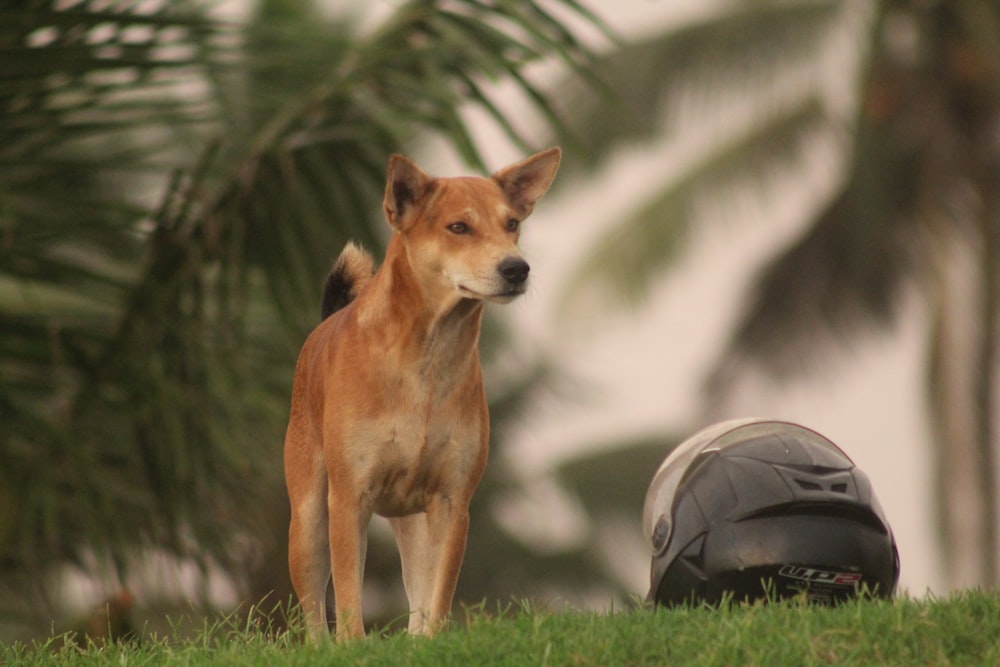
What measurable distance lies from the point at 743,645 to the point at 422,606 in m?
1.17

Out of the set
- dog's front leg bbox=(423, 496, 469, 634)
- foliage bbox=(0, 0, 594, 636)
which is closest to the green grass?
dog's front leg bbox=(423, 496, 469, 634)

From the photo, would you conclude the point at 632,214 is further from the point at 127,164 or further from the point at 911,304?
the point at 127,164

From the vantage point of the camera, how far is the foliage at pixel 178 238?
834cm

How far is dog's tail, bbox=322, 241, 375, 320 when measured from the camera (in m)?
6.52

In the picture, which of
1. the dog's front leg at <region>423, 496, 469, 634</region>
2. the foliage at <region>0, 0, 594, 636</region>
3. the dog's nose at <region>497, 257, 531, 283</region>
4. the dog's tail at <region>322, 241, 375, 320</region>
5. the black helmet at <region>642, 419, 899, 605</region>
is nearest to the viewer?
the dog's nose at <region>497, 257, 531, 283</region>

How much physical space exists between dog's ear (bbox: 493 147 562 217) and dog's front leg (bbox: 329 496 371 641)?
1185 mm

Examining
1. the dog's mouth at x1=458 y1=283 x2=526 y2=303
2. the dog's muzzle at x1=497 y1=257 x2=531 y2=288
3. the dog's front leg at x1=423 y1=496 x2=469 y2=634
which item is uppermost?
the dog's muzzle at x1=497 y1=257 x2=531 y2=288

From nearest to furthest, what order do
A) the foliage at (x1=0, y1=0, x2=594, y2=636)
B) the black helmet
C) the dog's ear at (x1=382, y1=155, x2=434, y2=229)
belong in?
the dog's ear at (x1=382, y1=155, x2=434, y2=229)
the black helmet
the foliage at (x1=0, y1=0, x2=594, y2=636)

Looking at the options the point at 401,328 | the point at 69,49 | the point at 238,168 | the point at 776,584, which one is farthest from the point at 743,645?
the point at 69,49

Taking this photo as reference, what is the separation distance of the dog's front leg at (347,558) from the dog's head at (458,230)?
80cm

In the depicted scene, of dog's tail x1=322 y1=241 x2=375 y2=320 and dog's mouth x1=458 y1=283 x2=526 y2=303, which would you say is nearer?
dog's mouth x1=458 y1=283 x2=526 y2=303

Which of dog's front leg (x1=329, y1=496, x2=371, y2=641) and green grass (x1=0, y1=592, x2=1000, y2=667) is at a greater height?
dog's front leg (x1=329, y1=496, x2=371, y2=641)

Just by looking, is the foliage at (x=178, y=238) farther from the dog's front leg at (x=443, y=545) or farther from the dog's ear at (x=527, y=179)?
the dog's front leg at (x=443, y=545)

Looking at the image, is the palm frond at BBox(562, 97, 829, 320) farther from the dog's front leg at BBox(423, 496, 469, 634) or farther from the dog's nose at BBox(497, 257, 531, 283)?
the dog's nose at BBox(497, 257, 531, 283)
